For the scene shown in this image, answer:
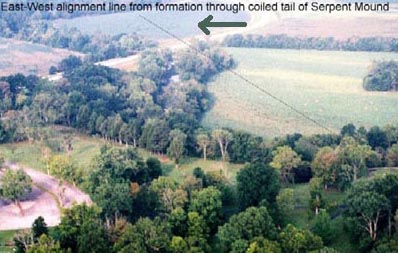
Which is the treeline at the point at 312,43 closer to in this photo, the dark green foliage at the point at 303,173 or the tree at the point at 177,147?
the tree at the point at 177,147

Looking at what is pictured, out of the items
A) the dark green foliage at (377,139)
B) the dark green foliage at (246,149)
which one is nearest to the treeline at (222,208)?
the dark green foliage at (246,149)

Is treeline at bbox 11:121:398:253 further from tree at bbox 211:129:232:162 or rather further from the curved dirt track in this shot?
tree at bbox 211:129:232:162

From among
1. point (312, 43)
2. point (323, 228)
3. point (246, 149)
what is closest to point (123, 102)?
point (246, 149)

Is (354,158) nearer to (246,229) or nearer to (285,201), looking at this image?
(285,201)

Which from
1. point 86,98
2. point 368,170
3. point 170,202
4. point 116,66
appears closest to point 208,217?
point 170,202

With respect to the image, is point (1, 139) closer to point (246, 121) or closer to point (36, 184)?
point (36, 184)
